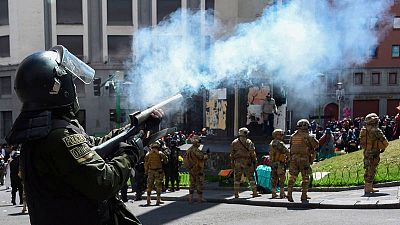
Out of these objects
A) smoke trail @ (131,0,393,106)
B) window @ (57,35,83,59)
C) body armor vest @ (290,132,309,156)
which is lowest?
body armor vest @ (290,132,309,156)

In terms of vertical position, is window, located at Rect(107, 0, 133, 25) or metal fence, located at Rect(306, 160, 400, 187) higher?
window, located at Rect(107, 0, 133, 25)

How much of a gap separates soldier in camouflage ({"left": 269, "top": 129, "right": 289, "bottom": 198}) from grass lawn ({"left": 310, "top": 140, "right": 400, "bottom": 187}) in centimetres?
193

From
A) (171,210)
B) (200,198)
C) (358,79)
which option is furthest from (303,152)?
(358,79)

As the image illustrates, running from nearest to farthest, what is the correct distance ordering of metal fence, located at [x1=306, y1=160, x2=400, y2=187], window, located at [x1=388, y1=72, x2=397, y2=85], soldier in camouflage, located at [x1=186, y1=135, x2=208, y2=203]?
soldier in camouflage, located at [x1=186, y1=135, x2=208, y2=203] < metal fence, located at [x1=306, y1=160, x2=400, y2=187] < window, located at [x1=388, y1=72, x2=397, y2=85]

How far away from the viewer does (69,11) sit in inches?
1612

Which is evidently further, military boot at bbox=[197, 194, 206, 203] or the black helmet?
military boot at bbox=[197, 194, 206, 203]

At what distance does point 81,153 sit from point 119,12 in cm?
3983

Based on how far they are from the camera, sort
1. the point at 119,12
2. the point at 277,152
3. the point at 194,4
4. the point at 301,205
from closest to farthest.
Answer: the point at 301,205 → the point at 277,152 → the point at 194,4 → the point at 119,12

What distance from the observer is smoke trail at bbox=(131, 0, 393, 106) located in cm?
1250

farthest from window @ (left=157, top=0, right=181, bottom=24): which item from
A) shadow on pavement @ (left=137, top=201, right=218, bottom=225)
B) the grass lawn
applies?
shadow on pavement @ (left=137, top=201, right=218, bottom=225)

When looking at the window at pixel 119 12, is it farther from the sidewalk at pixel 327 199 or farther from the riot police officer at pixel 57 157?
the riot police officer at pixel 57 157

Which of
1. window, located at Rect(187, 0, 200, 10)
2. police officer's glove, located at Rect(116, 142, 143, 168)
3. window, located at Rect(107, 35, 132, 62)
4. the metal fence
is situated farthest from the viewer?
window, located at Rect(107, 35, 132, 62)

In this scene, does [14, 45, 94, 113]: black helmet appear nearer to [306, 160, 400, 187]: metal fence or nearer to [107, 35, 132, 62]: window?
[306, 160, 400, 187]: metal fence

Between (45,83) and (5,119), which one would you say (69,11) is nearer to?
(5,119)
